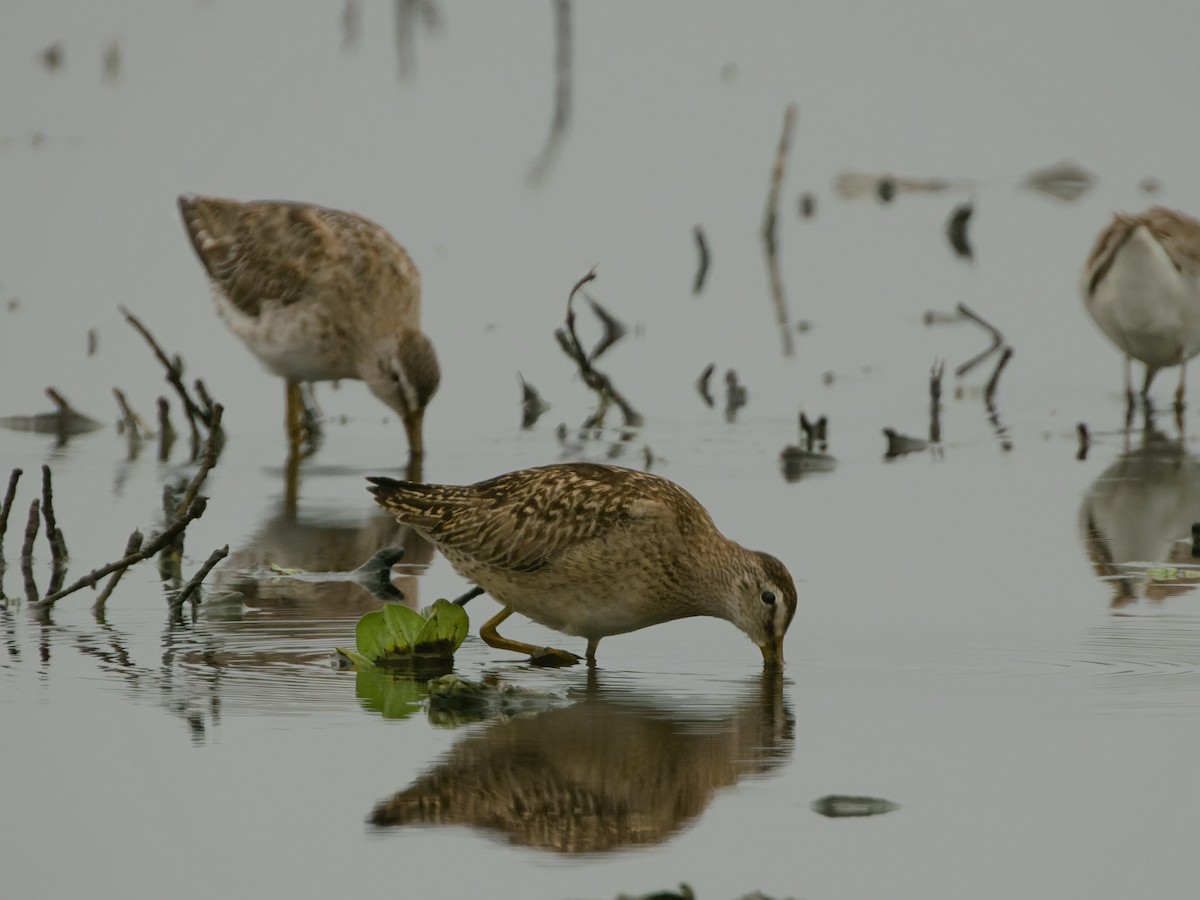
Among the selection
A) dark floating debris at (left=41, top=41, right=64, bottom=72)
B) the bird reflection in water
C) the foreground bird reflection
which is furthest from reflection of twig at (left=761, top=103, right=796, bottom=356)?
dark floating debris at (left=41, top=41, right=64, bottom=72)

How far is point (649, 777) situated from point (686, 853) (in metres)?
0.65

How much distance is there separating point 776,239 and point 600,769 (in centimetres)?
1333

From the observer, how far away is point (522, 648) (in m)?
8.43

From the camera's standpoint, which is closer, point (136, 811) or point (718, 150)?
point (136, 811)

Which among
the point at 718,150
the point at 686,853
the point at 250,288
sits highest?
the point at 718,150

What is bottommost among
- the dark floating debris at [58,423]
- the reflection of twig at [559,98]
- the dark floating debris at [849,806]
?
the dark floating debris at [849,806]

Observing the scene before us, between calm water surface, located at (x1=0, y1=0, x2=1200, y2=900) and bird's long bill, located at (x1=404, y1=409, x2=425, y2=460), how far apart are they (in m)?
0.13

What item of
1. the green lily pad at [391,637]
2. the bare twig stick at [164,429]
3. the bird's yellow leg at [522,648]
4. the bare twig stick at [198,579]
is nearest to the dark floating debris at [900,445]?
the bare twig stick at [164,429]

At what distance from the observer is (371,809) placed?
640 cm

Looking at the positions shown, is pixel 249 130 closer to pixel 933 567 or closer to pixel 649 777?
pixel 933 567

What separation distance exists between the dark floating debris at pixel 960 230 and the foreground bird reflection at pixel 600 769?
473 inches

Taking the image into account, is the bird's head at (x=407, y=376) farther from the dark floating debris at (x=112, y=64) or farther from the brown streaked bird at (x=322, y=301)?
the dark floating debris at (x=112, y=64)

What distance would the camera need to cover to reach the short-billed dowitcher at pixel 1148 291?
46.2 feet

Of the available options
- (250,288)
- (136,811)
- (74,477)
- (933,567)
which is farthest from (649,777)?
(250,288)
